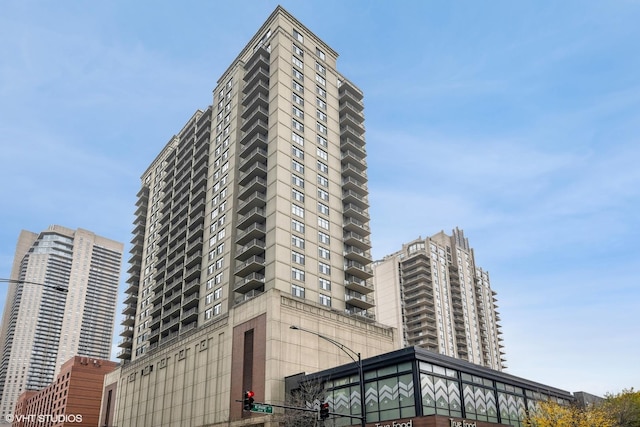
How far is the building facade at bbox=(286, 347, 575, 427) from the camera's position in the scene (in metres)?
44.9

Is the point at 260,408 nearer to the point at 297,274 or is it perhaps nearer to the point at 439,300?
the point at 297,274

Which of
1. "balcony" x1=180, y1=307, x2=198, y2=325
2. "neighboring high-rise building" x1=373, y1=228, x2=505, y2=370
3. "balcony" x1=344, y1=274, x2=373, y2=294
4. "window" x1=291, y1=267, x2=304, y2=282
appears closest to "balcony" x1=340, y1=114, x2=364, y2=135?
"balcony" x1=344, y1=274, x2=373, y2=294

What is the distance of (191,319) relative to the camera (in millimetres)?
80062

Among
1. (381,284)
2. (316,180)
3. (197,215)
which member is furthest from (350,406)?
(381,284)

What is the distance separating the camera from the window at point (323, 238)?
242 feet

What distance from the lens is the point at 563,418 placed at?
159ft

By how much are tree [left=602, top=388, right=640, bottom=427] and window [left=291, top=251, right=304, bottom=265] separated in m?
37.7

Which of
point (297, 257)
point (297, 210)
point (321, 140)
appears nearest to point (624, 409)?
point (297, 257)

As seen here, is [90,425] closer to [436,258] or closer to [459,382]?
[436,258]

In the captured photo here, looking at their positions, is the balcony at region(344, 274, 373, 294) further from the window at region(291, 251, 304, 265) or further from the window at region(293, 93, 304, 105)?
the window at region(293, 93, 304, 105)

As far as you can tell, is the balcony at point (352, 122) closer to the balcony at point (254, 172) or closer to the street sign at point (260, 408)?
the balcony at point (254, 172)

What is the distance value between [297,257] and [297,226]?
4.46 meters

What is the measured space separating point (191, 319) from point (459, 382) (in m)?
44.5

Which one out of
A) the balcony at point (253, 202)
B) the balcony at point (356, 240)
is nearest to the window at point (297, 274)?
the balcony at point (253, 202)
